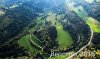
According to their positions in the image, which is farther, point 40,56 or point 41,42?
point 41,42

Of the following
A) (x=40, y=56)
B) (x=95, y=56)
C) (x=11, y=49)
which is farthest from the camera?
(x=11, y=49)

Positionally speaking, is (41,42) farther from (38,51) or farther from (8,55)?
(8,55)

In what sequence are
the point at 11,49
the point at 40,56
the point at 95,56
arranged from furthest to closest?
the point at 11,49 → the point at 40,56 → the point at 95,56

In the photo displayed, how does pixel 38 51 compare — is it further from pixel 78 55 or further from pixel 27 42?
pixel 78 55

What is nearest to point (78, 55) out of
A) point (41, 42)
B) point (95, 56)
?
point (95, 56)

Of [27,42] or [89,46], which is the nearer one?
[89,46]

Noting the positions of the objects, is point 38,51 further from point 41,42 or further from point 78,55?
point 78,55

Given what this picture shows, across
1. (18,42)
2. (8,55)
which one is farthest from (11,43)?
(8,55)
